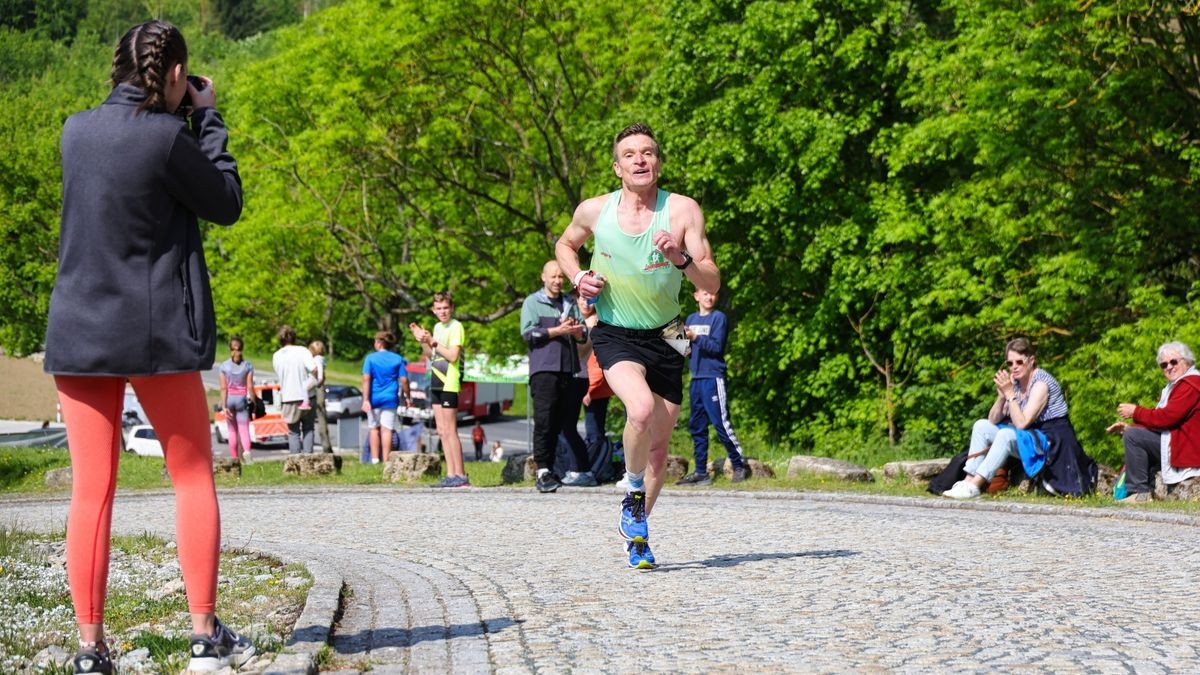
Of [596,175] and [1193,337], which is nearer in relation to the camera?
[1193,337]

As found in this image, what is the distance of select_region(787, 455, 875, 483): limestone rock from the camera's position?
16.1 m

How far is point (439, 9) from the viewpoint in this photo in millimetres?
36219

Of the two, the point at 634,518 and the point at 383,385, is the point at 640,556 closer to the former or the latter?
the point at 634,518

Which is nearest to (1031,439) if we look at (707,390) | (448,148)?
(707,390)

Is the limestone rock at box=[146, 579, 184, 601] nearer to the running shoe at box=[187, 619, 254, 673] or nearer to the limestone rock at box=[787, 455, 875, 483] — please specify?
the running shoe at box=[187, 619, 254, 673]

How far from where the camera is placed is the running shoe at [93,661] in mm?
5186

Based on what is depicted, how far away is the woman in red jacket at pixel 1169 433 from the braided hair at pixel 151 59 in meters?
9.76

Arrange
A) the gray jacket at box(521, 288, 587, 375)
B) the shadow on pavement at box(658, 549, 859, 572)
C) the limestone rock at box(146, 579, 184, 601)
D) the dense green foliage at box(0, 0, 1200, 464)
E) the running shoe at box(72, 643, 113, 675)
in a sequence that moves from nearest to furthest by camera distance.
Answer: the running shoe at box(72, 643, 113, 675) < the limestone rock at box(146, 579, 184, 601) < the shadow on pavement at box(658, 549, 859, 572) < the gray jacket at box(521, 288, 587, 375) < the dense green foliage at box(0, 0, 1200, 464)

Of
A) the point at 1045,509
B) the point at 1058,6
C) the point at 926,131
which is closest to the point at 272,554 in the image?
the point at 1045,509

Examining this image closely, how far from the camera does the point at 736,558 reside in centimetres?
940

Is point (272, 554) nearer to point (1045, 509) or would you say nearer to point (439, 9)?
point (1045, 509)

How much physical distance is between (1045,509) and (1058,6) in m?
13.0

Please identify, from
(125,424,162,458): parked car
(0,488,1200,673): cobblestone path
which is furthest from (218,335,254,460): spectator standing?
(125,424,162,458): parked car

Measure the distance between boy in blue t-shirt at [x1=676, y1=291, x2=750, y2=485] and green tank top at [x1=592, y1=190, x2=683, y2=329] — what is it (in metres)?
7.08
